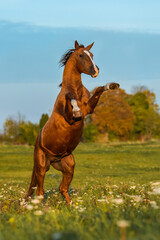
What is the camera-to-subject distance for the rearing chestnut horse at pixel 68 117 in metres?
6.74

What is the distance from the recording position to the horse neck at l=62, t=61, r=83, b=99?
7.15 meters

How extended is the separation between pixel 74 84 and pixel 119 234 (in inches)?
163

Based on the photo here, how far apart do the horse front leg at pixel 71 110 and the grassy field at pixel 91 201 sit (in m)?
1.49

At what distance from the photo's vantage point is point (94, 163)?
21594mm

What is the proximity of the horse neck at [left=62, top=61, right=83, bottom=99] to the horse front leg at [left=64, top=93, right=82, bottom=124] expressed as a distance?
0.34 meters

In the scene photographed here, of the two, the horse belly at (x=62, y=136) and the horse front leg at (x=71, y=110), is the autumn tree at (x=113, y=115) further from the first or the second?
the horse front leg at (x=71, y=110)

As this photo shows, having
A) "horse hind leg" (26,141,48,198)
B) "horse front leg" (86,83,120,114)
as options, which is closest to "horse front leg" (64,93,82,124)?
"horse front leg" (86,83,120,114)

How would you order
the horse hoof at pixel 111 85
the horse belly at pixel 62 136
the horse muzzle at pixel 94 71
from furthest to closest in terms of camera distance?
1. the horse belly at pixel 62 136
2. the horse muzzle at pixel 94 71
3. the horse hoof at pixel 111 85

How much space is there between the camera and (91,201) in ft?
23.5

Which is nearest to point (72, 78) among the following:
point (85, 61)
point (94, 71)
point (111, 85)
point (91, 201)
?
point (85, 61)

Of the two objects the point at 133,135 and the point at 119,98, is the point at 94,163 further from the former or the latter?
the point at 133,135

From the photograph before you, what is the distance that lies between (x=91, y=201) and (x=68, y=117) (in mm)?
Result: 1805

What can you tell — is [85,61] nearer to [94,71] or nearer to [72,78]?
[94,71]

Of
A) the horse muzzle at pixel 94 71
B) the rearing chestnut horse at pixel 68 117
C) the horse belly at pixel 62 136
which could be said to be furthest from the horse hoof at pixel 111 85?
the horse belly at pixel 62 136
